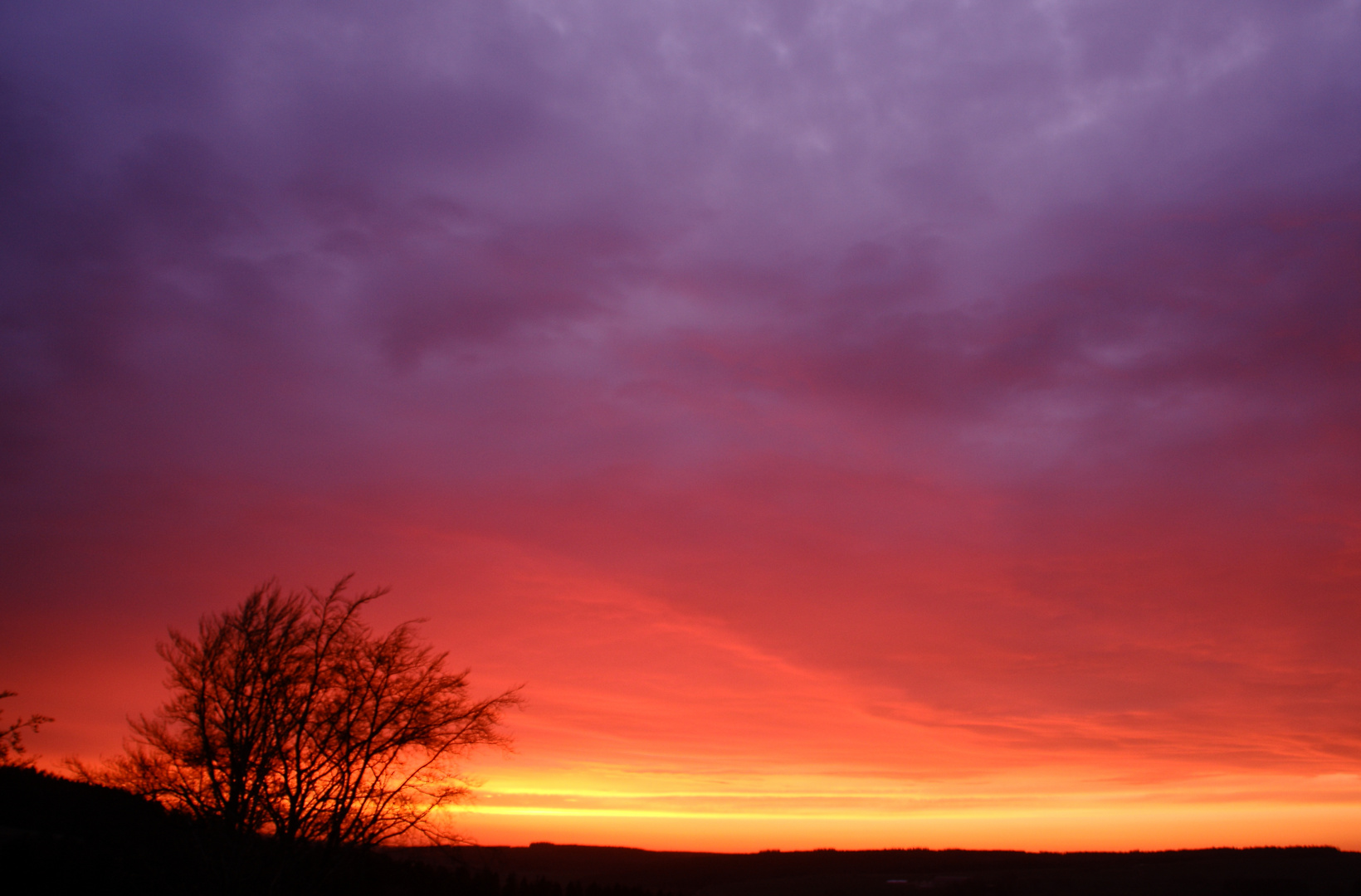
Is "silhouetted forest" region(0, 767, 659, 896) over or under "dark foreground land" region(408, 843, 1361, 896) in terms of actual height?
over

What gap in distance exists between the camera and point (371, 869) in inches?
1499

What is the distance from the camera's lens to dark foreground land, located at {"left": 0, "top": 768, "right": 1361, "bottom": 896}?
2669 cm

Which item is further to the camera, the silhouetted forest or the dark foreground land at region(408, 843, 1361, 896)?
the dark foreground land at region(408, 843, 1361, 896)

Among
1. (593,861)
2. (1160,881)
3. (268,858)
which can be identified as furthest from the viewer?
(593,861)

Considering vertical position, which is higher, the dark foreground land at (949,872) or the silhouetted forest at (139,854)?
the silhouetted forest at (139,854)

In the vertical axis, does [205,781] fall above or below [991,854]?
above

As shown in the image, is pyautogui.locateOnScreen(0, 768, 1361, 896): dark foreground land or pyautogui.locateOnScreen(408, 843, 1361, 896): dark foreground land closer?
pyautogui.locateOnScreen(0, 768, 1361, 896): dark foreground land

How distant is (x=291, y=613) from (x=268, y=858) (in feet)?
27.3

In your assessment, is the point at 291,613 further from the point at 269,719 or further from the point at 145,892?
the point at 145,892

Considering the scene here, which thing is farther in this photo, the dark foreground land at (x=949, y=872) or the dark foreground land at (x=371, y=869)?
the dark foreground land at (x=949, y=872)

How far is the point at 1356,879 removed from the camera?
77.3 meters

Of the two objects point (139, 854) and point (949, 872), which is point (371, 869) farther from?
point (949, 872)

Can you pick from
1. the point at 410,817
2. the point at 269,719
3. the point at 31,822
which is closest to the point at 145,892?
the point at 269,719

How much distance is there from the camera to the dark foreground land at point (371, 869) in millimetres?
26688
